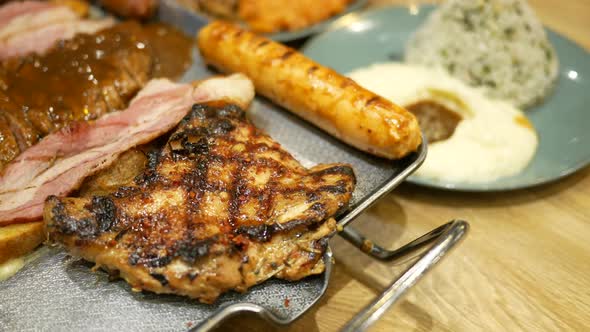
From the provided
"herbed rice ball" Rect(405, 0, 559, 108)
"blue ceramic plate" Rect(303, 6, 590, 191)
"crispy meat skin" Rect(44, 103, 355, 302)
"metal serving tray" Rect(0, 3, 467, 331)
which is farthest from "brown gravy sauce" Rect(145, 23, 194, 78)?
"herbed rice ball" Rect(405, 0, 559, 108)

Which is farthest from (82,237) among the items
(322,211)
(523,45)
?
(523,45)

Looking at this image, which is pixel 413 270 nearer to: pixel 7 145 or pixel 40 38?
pixel 7 145

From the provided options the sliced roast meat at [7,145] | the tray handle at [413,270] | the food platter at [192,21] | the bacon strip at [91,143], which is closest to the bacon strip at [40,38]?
the food platter at [192,21]

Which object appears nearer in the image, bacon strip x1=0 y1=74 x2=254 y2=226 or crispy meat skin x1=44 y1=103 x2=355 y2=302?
crispy meat skin x1=44 y1=103 x2=355 y2=302

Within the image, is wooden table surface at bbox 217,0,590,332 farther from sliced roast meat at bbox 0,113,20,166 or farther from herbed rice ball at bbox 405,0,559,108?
sliced roast meat at bbox 0,113,20,166

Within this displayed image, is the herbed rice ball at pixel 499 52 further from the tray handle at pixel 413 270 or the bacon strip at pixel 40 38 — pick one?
the bacon strip at pixel 40 38

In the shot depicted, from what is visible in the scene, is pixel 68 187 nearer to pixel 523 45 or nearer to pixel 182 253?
pixel 182 253
